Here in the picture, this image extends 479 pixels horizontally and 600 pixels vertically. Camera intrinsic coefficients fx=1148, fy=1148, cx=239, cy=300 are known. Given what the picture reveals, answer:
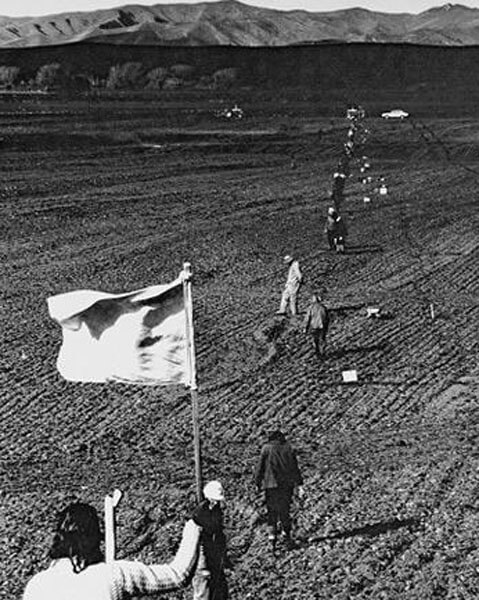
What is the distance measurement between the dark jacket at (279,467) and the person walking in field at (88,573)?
5366mm

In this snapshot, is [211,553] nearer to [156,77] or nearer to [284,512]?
[284,512]

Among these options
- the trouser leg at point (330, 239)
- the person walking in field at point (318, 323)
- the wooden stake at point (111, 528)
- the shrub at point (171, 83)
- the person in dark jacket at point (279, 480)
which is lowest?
the shrub at point (171, 83)

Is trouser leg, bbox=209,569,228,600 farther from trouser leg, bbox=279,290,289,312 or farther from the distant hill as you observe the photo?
the distant hill

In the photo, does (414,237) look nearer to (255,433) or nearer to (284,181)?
(284,181)

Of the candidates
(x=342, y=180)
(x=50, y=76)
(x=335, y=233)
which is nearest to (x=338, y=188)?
(x=342, y=180)

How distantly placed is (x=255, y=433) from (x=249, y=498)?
7.36 ft

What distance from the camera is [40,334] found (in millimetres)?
19797

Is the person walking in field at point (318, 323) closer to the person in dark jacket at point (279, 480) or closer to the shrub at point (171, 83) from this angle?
the person in dark jacket at point (279, 480)

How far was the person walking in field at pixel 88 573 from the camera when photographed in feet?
16.5

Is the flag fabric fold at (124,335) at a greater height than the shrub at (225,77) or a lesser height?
greater

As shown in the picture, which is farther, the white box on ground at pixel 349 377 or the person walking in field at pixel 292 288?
the person walking in field at pixel 292 288

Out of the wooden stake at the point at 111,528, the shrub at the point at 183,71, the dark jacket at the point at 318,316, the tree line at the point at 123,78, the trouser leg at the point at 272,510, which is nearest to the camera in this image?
the wooden stake at the point at 111,528

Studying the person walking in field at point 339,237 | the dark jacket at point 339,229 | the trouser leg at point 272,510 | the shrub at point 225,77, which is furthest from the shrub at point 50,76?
the trouser leg at point 272,510

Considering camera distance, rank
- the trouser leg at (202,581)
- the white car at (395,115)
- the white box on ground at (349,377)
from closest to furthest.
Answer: the trouser leg at (202,581)
the white box on ground at (349,377)
the white car at (395,115)
